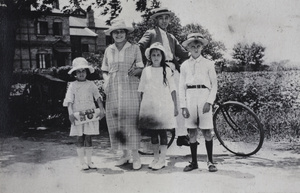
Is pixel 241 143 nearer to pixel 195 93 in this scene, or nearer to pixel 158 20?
pixel 195 93

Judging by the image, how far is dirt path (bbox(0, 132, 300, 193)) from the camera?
3717 millimetres

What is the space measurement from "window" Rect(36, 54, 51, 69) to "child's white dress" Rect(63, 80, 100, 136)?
1107 inches

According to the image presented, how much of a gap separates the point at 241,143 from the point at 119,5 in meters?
3.88

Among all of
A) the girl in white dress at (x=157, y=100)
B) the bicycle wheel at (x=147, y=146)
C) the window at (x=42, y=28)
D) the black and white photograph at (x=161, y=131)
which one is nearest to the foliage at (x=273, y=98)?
the black and white photograph at (x=161, y=131)

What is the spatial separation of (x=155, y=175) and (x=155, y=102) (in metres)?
0.92

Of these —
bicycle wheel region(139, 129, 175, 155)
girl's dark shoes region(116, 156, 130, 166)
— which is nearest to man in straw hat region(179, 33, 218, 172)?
girl's dark shoes region(116, 156, 130, 166)

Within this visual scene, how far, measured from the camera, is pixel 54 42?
33031mm

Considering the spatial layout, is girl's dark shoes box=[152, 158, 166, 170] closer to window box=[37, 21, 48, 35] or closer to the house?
the house

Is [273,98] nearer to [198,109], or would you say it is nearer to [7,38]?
[198,109]

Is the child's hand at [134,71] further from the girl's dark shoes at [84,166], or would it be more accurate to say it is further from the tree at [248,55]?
the tree at [248,55]

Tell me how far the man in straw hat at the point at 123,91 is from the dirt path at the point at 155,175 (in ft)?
1.20

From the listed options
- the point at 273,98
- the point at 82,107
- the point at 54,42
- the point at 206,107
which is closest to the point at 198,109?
the point at 206,107

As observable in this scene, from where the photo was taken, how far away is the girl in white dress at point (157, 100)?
4.38 metres

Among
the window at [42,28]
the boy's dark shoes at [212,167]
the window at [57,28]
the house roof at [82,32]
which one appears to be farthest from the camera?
the house roof at [82,32]
